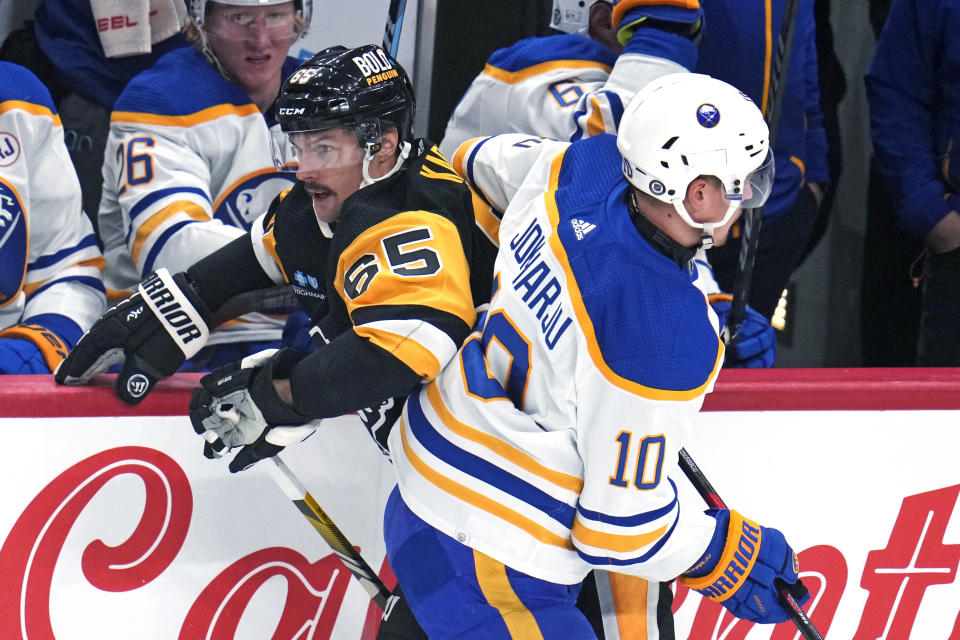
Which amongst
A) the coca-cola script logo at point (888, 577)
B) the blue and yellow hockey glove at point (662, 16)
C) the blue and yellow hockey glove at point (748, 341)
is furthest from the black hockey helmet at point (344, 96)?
the coca-cola script logo at point (888, 577)

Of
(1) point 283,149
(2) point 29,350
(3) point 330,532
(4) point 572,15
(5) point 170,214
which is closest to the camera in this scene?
(1) point 283,149

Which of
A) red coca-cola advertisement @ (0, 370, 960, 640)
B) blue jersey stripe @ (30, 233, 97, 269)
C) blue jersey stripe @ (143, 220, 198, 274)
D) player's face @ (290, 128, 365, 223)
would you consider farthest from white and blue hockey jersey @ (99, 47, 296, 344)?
player's face @ (290, 128, 365, 223)

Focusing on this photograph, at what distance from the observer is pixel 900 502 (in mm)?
2283

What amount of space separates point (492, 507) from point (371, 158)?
538 mm

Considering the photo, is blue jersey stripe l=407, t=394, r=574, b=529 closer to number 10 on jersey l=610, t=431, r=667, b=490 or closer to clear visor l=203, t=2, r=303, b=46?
number 10 on jersey l=610, t=431, r=667, b=490

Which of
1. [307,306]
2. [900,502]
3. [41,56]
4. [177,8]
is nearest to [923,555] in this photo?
[900,502]

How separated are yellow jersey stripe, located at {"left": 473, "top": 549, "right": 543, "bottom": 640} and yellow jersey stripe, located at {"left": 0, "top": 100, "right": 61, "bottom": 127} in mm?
1307

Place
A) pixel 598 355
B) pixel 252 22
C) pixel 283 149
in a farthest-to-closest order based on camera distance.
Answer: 1. pixel 252 22
2. pixel 283 149
3. pixel 598 355

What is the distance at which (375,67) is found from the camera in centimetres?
181

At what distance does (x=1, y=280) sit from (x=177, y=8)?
2.74 ft

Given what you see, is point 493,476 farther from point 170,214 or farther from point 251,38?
point 251,38

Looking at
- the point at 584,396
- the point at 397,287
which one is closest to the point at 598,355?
the point at 584,396

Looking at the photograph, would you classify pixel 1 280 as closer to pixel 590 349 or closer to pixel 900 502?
pixel 590 349

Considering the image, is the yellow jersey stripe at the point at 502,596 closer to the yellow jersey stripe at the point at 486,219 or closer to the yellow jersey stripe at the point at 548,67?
the yellow jersey stripe at the point at 486,219
